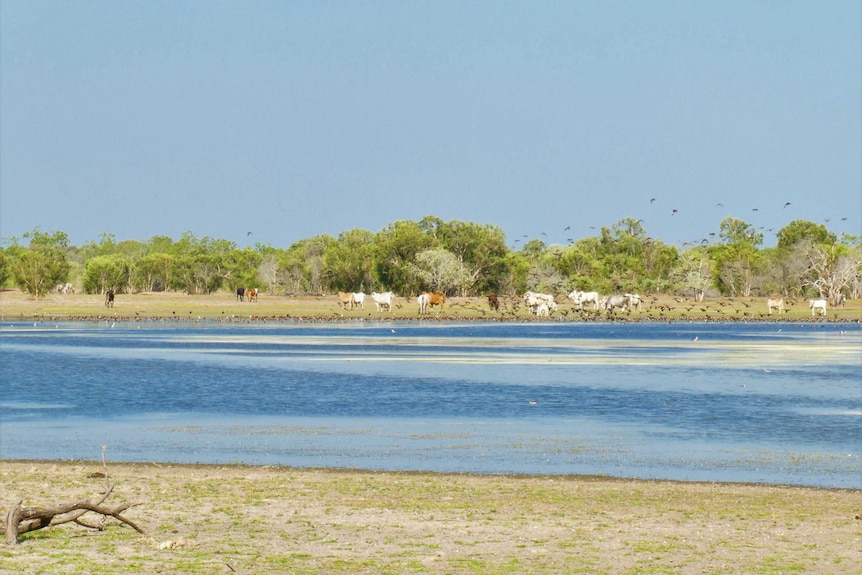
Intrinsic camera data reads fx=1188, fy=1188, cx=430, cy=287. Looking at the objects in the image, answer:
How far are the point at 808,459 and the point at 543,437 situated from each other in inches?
213

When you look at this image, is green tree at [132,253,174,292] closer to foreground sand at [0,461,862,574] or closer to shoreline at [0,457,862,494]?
shoreline at [0,457,862,494]

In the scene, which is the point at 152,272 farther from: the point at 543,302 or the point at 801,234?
the point at 801,234

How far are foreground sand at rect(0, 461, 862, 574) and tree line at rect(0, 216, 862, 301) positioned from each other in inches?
3729

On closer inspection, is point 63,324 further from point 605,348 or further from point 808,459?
point 808,459

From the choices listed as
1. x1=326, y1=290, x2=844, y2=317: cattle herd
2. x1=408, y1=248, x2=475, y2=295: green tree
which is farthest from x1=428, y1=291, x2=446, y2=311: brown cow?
x1=408, y1=248, x2=475, y2=295: green tree

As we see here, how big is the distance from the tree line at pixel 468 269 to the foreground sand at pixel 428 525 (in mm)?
94718

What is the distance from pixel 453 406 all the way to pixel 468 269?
89.8 meters

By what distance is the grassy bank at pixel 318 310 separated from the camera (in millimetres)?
95250

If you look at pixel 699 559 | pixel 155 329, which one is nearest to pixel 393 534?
pixel 699 559

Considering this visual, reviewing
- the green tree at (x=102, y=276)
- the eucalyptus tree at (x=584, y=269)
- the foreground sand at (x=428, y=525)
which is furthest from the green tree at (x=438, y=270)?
the foreground sand at (x=428, y=525)

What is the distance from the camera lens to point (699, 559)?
12.3 m

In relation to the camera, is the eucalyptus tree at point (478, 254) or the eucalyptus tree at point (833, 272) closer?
the eucalyptus tree at point (833, 272)

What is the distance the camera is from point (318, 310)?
341ft

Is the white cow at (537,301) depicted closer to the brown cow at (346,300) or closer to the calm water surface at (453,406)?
the brown cow at (346,300)
